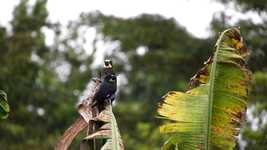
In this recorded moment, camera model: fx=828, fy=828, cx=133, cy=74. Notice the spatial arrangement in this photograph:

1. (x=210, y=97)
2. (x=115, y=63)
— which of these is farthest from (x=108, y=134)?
(x=115, y=63)

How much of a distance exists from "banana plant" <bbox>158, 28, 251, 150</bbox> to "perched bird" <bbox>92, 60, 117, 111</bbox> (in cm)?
27

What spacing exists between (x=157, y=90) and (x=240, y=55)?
20.9m

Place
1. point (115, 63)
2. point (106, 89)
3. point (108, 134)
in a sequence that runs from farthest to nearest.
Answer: point (115, 63) → point (106, 89) → point (108, 134)

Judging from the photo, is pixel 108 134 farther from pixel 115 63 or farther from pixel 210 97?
pixel 115 63

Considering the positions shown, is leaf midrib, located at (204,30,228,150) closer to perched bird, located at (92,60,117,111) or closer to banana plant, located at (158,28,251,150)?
banana plant, located at (158,28,251,150)

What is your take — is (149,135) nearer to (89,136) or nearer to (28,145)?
(28,145)

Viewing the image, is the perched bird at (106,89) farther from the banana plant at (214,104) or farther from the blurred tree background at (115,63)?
the blurred tree background at (115,63)

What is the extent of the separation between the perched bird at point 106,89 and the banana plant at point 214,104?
273mm

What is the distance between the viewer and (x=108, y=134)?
4238 millimetres

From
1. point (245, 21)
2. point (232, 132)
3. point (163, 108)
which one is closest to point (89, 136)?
point (163, 108)

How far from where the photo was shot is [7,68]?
723 inches

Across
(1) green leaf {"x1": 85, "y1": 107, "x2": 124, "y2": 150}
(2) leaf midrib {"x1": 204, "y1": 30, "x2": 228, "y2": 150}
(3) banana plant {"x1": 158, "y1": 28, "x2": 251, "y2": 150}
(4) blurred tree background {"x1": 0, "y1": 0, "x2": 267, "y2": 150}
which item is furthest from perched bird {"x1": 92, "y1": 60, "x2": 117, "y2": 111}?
(4) blurred tree background {"x1": 0, "y1": 0, "x2": 267, "y2": 150}

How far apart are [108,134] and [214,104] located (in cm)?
65

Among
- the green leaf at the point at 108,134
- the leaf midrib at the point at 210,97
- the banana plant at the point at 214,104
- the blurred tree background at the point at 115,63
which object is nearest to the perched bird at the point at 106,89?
the green leaf at the point at 108,134
